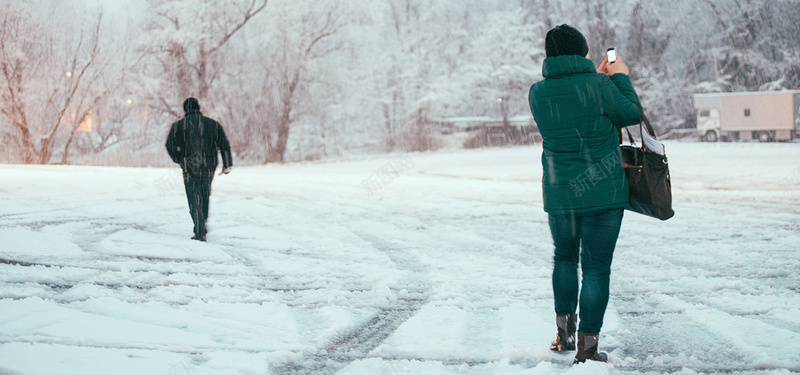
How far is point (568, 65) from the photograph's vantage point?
3238 mm

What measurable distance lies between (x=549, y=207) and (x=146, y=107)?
30.1 metres

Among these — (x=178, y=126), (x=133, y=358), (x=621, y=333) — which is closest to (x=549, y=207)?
(x=621, y=333)

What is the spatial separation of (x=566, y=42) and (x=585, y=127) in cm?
46

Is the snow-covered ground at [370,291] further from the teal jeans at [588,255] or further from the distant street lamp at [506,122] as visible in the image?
the distant street lamp at [506,122]

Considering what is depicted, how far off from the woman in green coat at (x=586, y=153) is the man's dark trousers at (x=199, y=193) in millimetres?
5120

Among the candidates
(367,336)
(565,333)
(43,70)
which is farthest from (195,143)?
(43,70)

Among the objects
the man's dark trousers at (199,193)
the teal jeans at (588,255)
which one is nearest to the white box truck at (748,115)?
the man's dark trousers at (199,193)

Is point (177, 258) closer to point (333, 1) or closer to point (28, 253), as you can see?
point (28, 253)

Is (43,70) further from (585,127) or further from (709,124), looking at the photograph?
(709,124)

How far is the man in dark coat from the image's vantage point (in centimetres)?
744

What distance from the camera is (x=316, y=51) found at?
105 feet

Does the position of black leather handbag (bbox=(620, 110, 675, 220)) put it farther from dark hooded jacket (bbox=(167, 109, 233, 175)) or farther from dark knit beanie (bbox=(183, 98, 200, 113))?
dark knit beanie (bbox=(183, 98, 200, 113))

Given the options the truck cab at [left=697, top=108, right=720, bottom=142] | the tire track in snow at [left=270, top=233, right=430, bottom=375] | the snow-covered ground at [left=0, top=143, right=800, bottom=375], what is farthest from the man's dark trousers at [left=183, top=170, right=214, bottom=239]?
the truck cab at [left=697, top=108, right=720, bottom=142]

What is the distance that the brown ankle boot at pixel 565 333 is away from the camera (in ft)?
11.6
